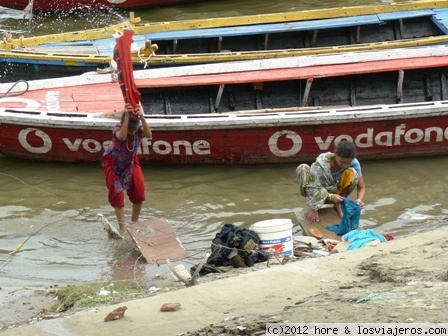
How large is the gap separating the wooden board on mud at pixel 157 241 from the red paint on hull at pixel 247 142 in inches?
67.4

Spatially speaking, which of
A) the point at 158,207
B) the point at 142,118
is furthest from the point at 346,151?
the point at 158,207

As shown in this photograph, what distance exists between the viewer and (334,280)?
6215 mm

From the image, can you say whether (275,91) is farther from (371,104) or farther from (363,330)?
(363,330)

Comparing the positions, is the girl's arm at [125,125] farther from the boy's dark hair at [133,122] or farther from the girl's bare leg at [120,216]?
the girl's bare leg at [120,216]

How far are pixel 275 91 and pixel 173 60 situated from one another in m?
1.52

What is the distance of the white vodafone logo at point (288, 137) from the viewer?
9.94 meters

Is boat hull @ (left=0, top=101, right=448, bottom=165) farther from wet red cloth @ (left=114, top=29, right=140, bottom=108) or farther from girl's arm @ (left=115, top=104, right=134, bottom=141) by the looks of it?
wet red cloth @ (left=114, top=29, right=140, bottom=108)

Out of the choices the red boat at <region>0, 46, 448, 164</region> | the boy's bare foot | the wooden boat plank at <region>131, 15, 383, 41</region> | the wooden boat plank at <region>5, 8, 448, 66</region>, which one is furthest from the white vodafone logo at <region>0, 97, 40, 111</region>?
the boy's bare foot

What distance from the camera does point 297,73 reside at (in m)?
10.6

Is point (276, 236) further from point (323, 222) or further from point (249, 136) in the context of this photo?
point (249, 136)

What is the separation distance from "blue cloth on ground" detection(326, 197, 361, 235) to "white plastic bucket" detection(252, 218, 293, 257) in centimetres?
60

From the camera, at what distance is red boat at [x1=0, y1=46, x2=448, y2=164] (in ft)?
32.3

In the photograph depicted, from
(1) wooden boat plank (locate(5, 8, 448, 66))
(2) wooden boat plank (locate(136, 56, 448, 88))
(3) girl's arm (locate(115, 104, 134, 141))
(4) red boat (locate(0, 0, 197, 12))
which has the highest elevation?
(4) red boat (locate(0, 0, 197, 12))

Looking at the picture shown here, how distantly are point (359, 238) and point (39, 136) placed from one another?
427 centimetres
